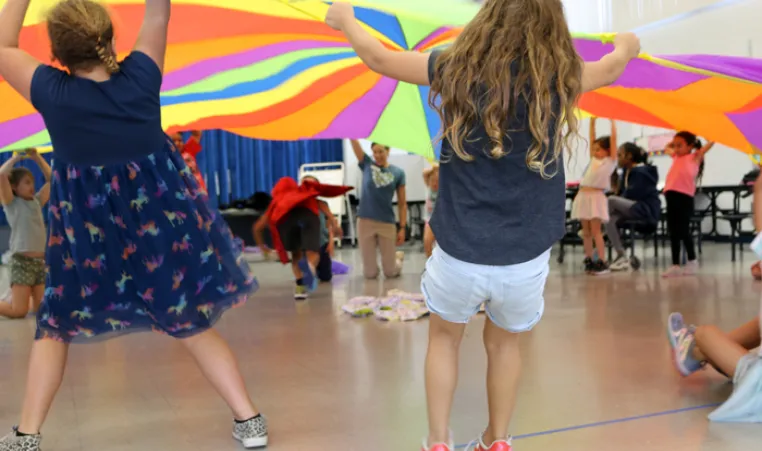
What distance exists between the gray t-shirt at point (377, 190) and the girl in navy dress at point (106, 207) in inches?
159

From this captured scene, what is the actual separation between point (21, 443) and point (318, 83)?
6.99 feet

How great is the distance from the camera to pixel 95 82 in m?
1.71

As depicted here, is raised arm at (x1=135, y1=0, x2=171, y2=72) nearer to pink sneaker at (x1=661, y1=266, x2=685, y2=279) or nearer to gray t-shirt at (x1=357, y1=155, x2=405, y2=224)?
gray t-shirt at (x1=357, y1=155, x2=405, y2=224)

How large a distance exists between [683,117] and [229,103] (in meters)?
2.20

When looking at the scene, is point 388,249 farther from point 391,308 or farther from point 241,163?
point 241,163

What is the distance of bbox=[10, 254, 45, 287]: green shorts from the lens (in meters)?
4.15

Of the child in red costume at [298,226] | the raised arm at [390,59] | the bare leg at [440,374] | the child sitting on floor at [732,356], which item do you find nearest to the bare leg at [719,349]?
the child sitting on floor at [732,356]

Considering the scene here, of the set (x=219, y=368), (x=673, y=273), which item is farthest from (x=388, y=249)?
(x=219, y=368)

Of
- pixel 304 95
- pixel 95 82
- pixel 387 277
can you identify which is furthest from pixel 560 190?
pixel 387 277

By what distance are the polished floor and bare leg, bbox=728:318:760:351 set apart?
0.17 meters

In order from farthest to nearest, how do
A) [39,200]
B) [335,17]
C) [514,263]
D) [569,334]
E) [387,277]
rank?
[387,277] → [39,200] → [569,334] → [335,17] → [514,263]

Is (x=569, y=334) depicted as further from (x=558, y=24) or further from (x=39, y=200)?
(x=39, y=200)

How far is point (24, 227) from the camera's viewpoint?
4105mm

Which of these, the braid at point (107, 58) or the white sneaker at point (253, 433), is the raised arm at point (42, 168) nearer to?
the braid at point (107, 58)
